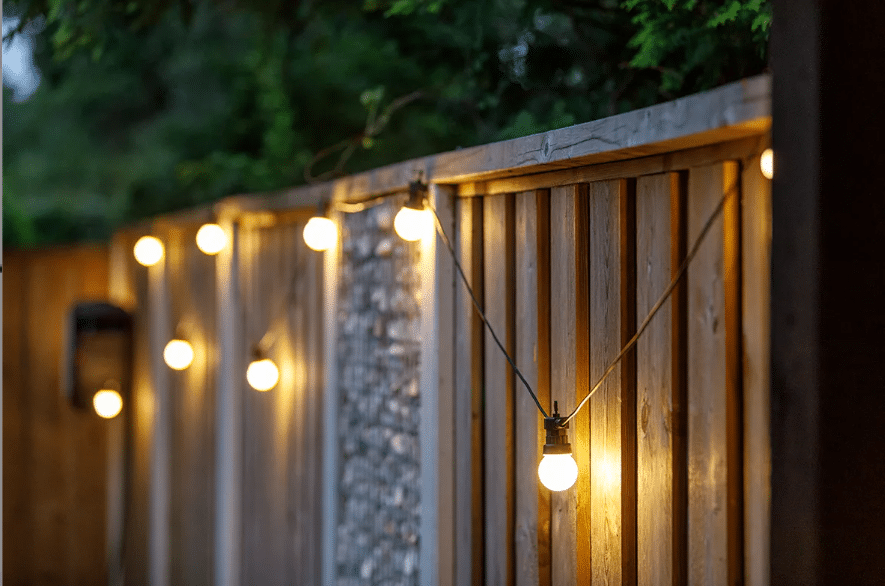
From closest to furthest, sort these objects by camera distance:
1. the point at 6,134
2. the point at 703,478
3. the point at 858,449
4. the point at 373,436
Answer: the point at 858,449 < the point at 703,478 < the point at 373,436 < the point at 6,134

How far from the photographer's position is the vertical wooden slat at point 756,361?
6.18 feet

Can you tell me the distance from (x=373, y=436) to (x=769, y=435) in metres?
2.10

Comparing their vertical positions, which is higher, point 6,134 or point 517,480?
point 6,134

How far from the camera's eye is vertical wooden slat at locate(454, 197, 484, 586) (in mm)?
2973

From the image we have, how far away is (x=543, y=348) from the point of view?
263cm

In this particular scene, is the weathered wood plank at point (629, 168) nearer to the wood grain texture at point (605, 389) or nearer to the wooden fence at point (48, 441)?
the wood grain texture at point (605, 389)

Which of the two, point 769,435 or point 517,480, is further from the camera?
point 517,480

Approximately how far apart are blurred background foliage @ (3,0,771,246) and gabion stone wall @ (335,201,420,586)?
0.59 metres

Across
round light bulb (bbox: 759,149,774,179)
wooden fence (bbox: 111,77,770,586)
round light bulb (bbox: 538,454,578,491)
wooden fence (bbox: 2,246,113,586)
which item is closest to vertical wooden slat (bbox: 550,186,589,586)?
wooden fence (bbox: 111,77,770,586)

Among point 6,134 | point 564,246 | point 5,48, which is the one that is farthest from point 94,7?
point 6,134

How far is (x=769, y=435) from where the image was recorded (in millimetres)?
1812

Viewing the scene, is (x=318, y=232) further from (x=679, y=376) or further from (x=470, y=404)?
(x=679, y=376)

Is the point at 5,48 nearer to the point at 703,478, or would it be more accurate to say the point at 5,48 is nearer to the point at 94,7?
the point at 94,7

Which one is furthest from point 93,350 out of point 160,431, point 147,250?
point 147,250
